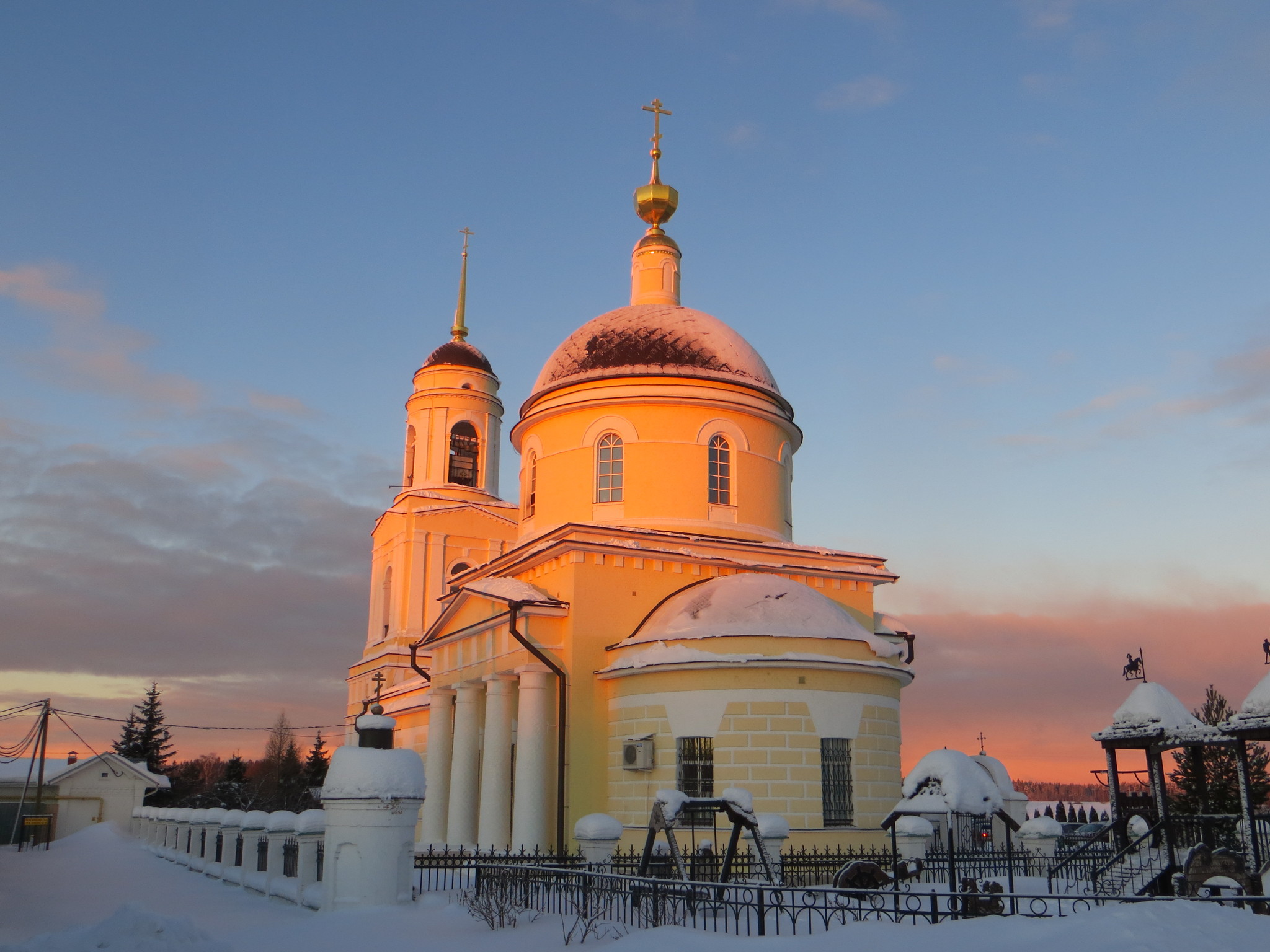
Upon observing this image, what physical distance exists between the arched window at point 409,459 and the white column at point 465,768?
61.6 feet

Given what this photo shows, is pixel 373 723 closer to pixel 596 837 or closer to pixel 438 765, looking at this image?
pixel 596 837

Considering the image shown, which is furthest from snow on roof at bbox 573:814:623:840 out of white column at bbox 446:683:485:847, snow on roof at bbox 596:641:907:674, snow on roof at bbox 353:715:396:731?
white column at bbox 446:683:485:847

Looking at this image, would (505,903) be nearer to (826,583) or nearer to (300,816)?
(300,816)

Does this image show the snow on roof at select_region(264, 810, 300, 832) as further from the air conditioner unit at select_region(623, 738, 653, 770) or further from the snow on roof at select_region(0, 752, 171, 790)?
the snow on roof at select_region(0, 752, 171, 790)

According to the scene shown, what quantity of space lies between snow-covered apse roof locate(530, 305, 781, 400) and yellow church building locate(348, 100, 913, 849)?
0.06 meters

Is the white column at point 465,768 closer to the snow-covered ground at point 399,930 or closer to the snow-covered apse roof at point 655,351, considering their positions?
the snow-covered ground at point 399,930

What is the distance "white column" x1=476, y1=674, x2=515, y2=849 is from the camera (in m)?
21.0

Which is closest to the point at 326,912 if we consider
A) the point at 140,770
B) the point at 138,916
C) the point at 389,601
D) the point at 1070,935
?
the point at 138,916

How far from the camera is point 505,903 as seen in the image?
1253cm

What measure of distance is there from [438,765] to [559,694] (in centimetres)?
466

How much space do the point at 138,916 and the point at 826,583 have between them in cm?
1732

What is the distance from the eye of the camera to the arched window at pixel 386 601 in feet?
133

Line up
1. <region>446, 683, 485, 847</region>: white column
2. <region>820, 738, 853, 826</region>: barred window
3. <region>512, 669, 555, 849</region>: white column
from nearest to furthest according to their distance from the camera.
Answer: <region>820, 738, 853, 826</region>: barred window < <region>512, 669, 555, 849</region>: white column < <region>446, 683, 485, 847</region>: white column

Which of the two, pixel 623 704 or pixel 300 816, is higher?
pixel 623 704
